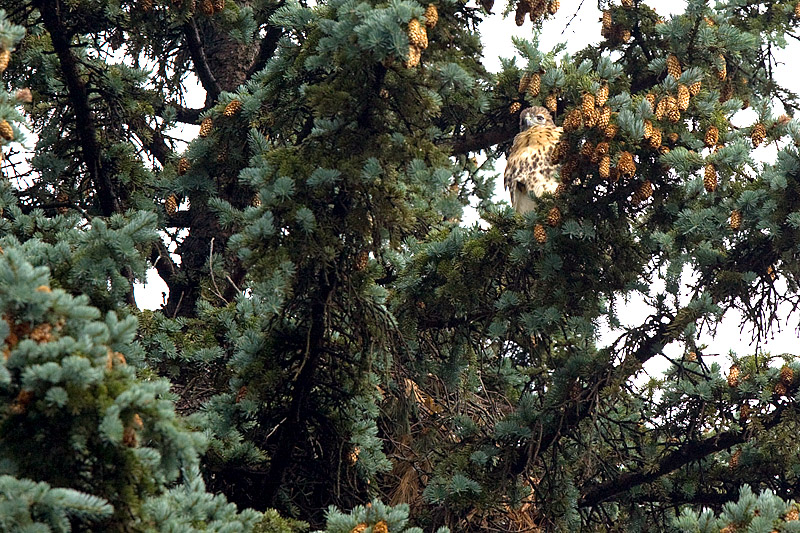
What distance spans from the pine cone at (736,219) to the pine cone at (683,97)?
48cm

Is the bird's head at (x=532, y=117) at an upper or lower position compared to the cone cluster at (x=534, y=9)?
upper

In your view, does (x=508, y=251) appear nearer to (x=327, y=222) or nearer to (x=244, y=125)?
(x=327, y=222)

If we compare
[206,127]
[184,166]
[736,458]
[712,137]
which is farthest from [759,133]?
[184,166]

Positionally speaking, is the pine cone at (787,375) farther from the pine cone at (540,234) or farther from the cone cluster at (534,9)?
the cone cluster at (534,9)

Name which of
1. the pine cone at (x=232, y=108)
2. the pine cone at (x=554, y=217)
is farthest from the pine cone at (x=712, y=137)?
the pine cone at (x=232, y=108)

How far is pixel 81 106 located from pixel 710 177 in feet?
9.41

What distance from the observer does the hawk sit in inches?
274

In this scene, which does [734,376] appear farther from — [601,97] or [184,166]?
[184,166]

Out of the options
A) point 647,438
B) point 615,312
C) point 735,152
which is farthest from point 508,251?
point 647,438

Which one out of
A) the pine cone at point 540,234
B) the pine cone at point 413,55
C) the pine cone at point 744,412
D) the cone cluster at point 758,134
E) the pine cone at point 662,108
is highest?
the pine cone at point 662,108

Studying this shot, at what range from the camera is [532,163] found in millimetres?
7094

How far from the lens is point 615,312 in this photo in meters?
5.10

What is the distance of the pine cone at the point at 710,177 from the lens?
4559mm

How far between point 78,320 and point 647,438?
3530 mm
